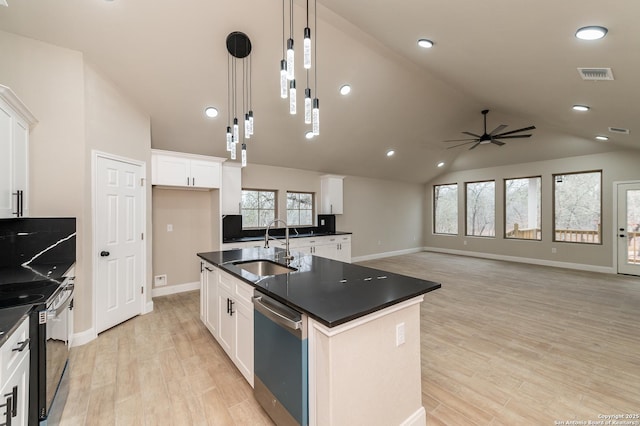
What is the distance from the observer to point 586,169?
20.5 ft

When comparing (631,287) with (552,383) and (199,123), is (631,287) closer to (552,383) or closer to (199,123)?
(552,383)

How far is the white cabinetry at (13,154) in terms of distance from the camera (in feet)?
6.66

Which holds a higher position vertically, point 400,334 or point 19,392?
point 400,334

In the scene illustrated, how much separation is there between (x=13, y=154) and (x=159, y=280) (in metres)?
2.84

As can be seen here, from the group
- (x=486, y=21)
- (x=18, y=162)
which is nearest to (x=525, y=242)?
(x=486, y=21)

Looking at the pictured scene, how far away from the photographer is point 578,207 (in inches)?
252

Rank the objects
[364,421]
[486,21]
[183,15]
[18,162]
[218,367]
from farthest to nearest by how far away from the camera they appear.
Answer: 1. [183,15]
2. [218,367]
3. [18,162]
4. [486,21]
5. [364,421]

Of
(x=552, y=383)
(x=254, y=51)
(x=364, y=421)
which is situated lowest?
(x=552, y=383)

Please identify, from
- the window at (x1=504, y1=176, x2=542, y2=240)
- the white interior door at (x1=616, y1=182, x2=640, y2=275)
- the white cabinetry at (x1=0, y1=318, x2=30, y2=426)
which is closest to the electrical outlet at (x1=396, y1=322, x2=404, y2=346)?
the white cabinetry at (x1=0, y1=318, x2=30, y2=426)

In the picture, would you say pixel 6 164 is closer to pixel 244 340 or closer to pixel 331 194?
pixel 244 340

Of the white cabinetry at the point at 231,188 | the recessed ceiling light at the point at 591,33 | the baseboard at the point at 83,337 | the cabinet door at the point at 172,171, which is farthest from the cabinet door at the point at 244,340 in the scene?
the recessed ceiling light at the point at 591,33

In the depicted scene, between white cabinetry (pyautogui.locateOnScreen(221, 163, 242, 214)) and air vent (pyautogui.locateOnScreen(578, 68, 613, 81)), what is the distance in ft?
15.3

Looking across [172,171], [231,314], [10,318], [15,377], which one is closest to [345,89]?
[172,171]

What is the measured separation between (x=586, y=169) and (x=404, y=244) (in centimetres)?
476
